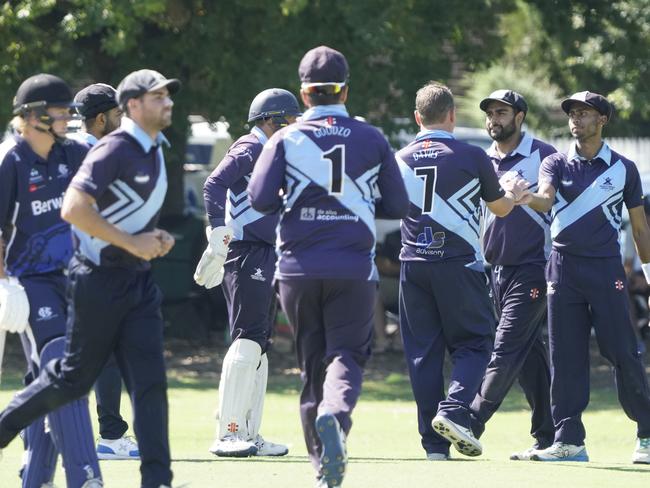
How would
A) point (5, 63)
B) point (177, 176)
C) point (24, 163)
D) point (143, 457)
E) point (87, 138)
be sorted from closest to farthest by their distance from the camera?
point (143, 457)
point (24, 163)
point (87, 138)
point (5, 63)
point (177, 176)

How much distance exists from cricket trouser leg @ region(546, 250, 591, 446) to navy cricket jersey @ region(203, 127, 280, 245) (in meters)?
1.85

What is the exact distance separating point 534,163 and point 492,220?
0.47 meters

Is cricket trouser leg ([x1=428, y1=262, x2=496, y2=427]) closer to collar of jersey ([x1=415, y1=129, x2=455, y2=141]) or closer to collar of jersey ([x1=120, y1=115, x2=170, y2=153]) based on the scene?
collar of jersey ([x1=415, y1=129, x2=455, y2=141])

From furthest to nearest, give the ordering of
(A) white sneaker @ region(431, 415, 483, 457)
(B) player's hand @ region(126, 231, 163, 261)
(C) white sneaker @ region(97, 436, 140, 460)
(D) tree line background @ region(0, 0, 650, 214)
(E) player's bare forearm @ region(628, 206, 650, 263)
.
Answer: (D) tree line background @ region(0, 0, 650, 214)
(E) player's bare forearm @ region(628, 206, 650, 263)
(C) white sneaker @ region(97, 436, 140, 460)
(A) white sneaker @ region(431, 415, 483, 457)
(B) player's hand @ region(126, 231, 163, 261)

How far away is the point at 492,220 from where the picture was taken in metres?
9.05

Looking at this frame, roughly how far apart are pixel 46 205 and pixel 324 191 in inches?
54.2

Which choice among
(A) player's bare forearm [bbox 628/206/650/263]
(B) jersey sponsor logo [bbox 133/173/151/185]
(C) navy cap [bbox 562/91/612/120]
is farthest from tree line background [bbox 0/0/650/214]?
(B) jersey sponsor logo [bbox 133/173/151/185]

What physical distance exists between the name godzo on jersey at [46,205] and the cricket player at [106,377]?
1.42 meters

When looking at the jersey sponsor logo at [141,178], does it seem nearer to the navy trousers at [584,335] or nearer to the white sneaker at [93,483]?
the white sneaker at [93,483]

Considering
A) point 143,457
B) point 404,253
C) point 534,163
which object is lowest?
point 143,457

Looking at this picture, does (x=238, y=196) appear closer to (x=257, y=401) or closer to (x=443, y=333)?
(x=257, y=401)

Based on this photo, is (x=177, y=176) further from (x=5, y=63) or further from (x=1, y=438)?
(x=1, y=438)

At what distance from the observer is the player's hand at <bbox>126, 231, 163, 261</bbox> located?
6125mm

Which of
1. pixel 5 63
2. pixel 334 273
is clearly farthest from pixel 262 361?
pixel 5 63
